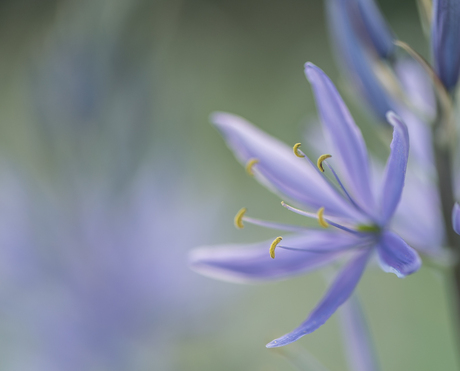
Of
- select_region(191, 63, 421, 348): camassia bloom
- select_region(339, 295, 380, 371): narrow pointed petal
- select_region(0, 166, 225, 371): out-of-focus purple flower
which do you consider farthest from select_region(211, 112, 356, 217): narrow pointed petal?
select_region(0, 166, 225, 371): out-of-focus purple flower

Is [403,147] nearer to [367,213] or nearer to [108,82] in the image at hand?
[367,213]

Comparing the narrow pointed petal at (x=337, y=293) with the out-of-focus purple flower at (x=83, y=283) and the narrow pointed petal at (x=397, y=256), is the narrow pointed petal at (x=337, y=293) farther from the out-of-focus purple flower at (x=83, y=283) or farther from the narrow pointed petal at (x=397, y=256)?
the out-of-focus purple flower at (x=83, y=283)

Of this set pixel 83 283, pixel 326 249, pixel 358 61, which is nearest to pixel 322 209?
pixel 326 249

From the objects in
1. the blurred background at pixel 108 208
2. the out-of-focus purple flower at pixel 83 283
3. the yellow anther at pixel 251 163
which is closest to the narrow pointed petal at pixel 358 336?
the blurred background at pixel 108 208

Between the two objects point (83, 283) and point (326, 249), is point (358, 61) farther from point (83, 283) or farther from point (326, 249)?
point (83, 283)

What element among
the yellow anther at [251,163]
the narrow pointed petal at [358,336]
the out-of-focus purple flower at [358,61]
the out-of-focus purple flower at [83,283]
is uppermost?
the out-of-focus purple flower at [83,283]

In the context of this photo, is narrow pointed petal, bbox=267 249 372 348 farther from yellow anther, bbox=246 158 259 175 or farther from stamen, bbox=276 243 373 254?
yellow anther, bbox=246 158 259 175
